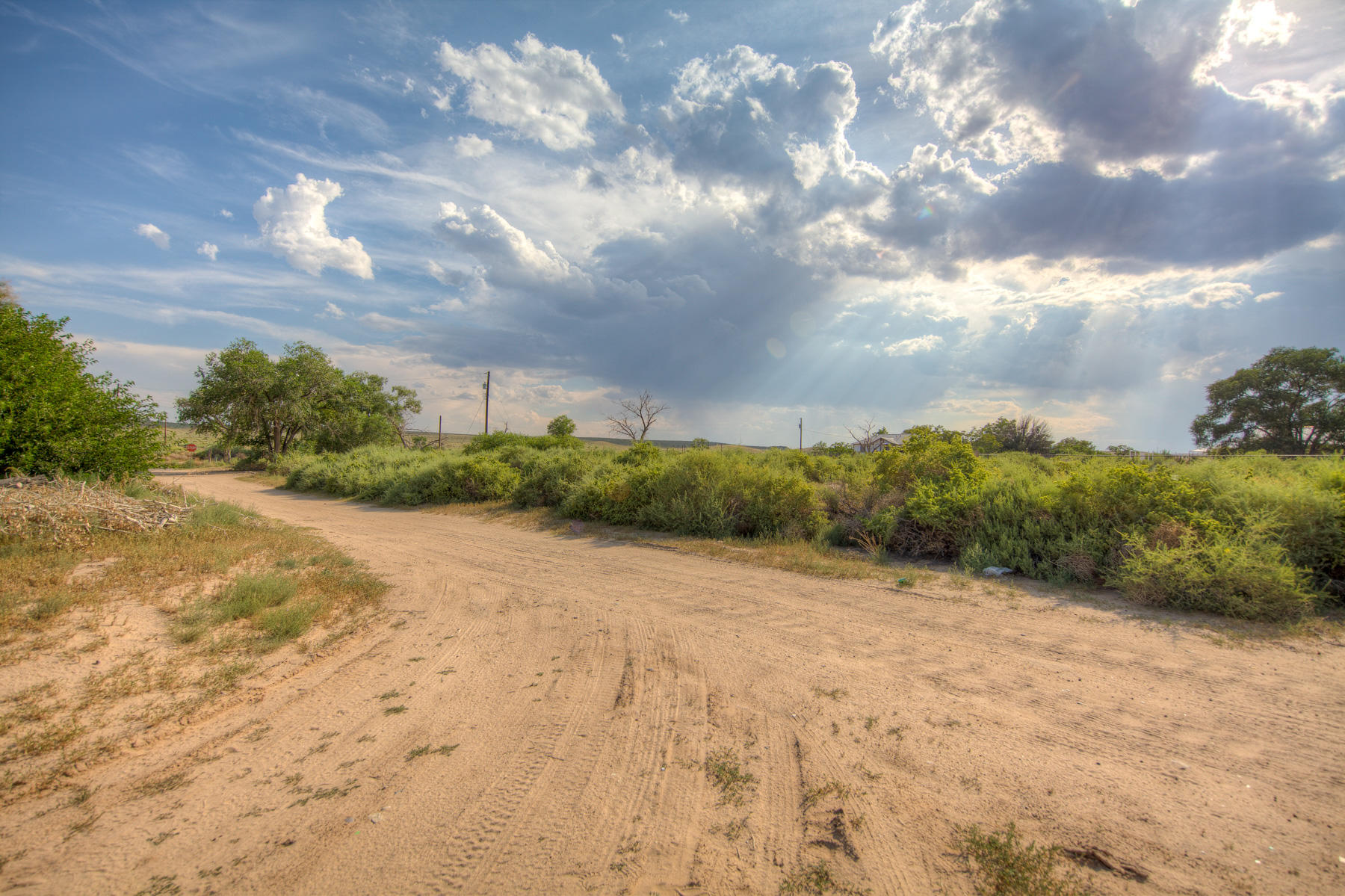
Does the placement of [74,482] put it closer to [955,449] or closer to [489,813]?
[489,813]

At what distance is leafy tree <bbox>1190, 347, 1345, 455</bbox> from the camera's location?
2622cm

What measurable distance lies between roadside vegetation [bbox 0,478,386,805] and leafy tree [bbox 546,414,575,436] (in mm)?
27084

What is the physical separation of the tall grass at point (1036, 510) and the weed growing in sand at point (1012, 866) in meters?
5.29

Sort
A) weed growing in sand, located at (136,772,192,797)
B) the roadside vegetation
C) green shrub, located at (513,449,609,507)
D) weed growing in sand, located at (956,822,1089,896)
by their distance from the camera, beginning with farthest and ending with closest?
1. green shrub, located at (513,449,609,507)
2. the roadside vegetation
3. weed growing in sand, located at (136,772,192,797)
4. weed growing in sand, located at (956,822,1089,896)

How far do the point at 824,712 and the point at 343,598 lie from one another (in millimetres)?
5998

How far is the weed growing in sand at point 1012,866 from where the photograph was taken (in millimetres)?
2322

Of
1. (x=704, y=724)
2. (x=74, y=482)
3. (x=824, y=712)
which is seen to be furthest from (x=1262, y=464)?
(x=74, y=482)

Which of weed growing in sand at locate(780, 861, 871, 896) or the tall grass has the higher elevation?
the tall grass

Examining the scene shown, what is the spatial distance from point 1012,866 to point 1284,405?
39.5 meters

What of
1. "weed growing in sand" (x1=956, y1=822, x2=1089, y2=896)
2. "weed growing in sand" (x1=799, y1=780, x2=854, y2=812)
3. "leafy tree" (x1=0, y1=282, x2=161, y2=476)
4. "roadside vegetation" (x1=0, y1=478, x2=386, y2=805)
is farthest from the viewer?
"leafy tree" (x1=0, y1=282, x2=161, y2=476)

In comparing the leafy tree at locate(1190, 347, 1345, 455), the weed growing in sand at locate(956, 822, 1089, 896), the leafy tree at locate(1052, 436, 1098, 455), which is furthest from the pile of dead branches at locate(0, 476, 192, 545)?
the leafy tree at locate(1190, 347, 1345, 455)

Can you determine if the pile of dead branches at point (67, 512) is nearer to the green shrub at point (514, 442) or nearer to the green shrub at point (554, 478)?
the green shrub at point (554, 478)

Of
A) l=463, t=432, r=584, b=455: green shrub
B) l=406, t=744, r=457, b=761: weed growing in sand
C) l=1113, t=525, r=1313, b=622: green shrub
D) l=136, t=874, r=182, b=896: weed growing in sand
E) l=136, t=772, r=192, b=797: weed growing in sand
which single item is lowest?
l=136, t=772, r=192, b=797: weed growing in sand

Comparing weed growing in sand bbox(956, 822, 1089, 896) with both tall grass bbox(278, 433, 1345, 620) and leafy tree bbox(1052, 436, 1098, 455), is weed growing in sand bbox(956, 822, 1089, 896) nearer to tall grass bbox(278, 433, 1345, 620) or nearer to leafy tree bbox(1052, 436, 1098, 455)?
tall grass bbox(278, 433, 1345, 620)
